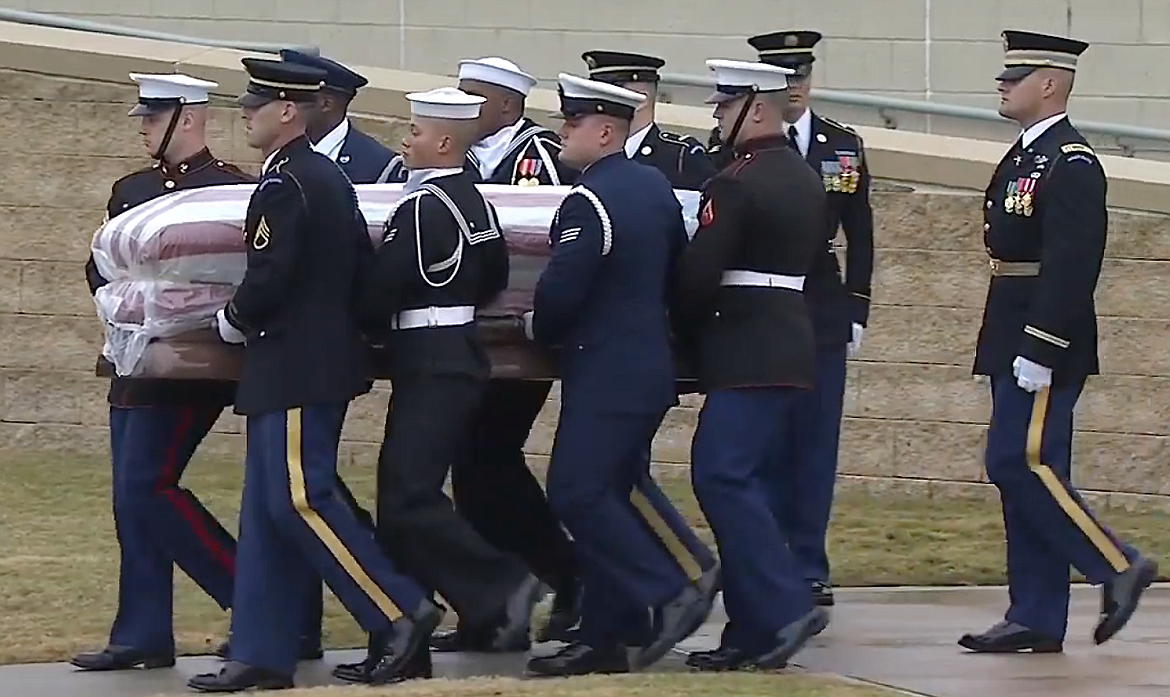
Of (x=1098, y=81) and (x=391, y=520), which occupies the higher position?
(x=1098, y=81)

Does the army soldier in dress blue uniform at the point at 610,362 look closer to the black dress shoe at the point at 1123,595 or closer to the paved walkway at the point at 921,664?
the paved walkway at the point at 921,664

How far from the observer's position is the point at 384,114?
11.6 meters

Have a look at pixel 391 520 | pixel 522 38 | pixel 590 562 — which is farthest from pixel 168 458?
pixel 522 38

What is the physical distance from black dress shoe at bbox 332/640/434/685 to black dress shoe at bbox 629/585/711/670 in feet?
2.00

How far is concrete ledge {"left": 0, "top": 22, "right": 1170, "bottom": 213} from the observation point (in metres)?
10.9

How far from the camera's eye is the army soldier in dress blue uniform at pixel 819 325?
841cm

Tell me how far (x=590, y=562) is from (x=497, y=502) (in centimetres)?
83

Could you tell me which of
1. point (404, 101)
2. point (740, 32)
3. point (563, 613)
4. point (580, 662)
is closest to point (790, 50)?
point (563, 613)

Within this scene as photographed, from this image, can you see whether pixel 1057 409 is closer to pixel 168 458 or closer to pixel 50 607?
pixel 168 458

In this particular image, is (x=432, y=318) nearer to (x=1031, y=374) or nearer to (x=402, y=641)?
(x=402, y=641)

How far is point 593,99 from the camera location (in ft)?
23.1

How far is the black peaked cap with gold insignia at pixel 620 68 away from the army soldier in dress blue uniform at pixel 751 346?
0.92m

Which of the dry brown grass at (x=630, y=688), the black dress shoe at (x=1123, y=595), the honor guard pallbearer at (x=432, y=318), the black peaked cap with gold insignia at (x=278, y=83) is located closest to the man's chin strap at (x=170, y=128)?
the black peaked cap with gold insignia at (x=278, y=83)

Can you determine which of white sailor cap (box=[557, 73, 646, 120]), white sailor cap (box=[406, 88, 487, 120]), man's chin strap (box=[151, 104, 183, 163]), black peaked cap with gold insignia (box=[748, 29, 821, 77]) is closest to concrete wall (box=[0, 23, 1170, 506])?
black peaked cap with gold insignia (box=[748, 29, 821, 77])
